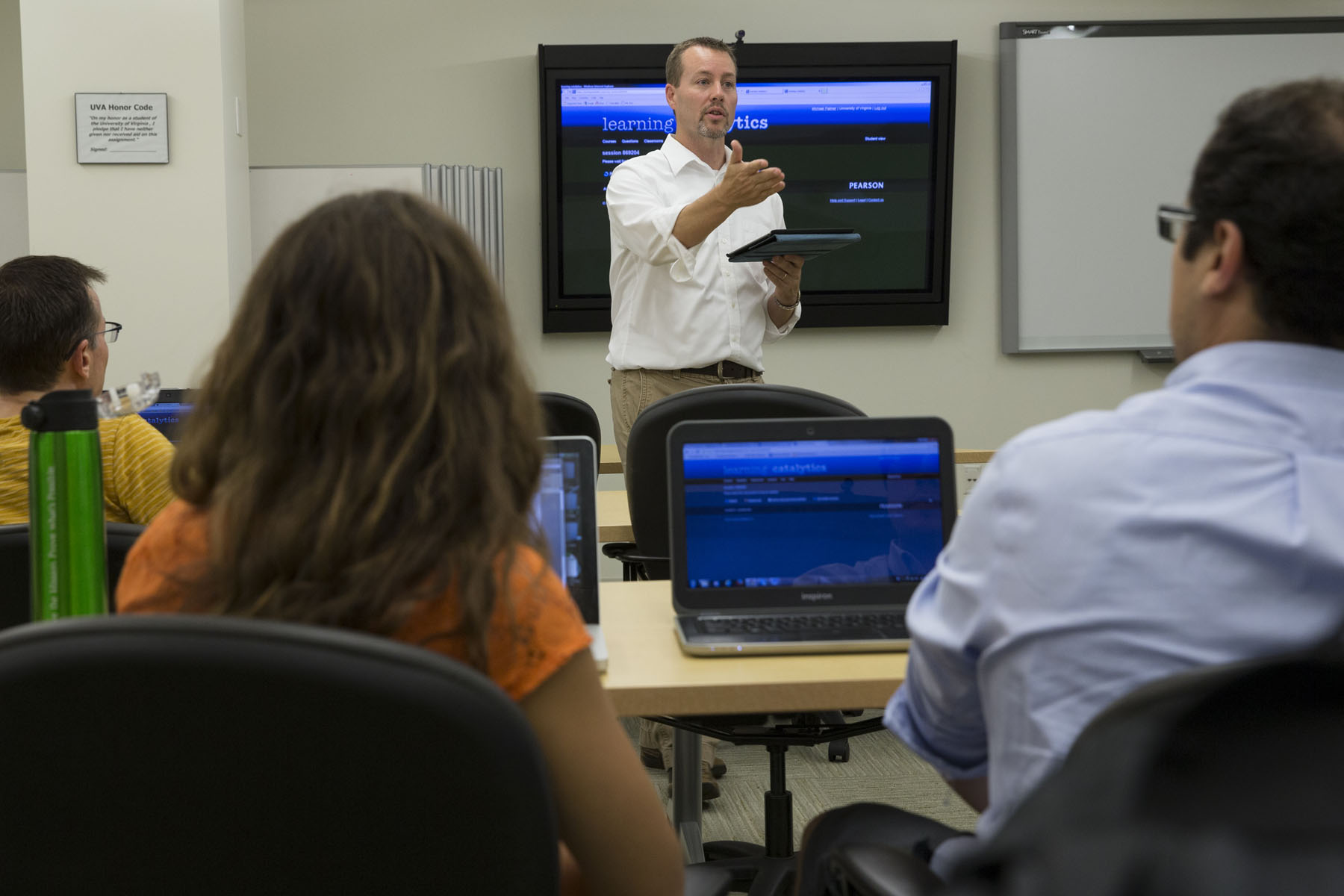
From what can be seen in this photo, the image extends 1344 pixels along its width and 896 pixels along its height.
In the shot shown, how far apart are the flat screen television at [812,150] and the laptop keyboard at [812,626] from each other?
330 cm

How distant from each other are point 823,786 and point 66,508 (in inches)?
91.5

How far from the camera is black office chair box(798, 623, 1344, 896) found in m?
0.41

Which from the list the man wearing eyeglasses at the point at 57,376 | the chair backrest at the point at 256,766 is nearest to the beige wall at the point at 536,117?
the man wearing eyeglasses at the point at 57,376

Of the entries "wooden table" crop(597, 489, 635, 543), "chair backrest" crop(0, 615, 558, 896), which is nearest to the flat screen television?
"wooden table" crop(597, 489, 635, 543)

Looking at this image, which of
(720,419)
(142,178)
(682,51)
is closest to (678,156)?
(682,51)

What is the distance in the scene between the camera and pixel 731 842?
7.95ft

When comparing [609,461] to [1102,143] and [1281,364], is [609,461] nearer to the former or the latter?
[1281,364]

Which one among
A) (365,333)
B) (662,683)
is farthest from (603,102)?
(365,333)

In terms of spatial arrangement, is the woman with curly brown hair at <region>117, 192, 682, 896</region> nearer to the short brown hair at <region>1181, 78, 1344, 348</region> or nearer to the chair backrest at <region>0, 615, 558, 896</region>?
the chair backrest at <region>0, 615, 558, 896</region>

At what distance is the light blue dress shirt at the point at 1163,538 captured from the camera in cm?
87

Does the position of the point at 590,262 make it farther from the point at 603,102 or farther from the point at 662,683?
the point at 662,683

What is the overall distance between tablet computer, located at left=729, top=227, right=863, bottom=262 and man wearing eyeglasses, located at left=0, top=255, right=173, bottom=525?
153cm

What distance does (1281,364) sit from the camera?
90 cm

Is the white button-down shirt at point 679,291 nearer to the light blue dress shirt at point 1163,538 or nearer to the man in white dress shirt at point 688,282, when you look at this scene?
the man in white dress shirt at point 688,282
